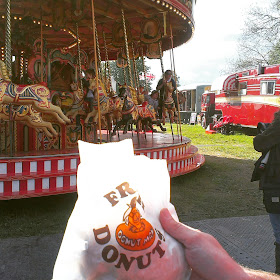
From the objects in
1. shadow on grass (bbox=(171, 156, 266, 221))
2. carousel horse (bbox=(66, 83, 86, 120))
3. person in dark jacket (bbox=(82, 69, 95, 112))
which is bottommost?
shadow on grass (bbox=(171, 156, 266, 221))

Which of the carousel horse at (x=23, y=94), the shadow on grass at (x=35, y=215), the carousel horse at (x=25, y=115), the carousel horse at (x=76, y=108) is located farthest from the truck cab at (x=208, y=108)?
the carousel horse at (x=23, y=94)

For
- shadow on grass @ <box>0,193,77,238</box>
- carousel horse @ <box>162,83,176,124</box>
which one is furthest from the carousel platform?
carousel horse @ <box>162,83,176,124</box>

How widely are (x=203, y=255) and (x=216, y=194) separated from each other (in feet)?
18.3

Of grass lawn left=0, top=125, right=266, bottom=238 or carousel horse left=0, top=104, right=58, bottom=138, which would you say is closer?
grass lawn left=0, top=125, right=266, bottom=238

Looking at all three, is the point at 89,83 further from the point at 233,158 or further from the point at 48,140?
the point at 233,158

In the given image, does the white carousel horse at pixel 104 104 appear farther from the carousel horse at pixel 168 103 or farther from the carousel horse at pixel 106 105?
the carousel horse at pixel 168 103

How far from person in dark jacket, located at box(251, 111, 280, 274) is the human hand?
220cm

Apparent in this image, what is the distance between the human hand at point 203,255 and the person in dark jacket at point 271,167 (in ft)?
7.23

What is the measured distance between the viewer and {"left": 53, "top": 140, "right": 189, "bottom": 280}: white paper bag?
949 mm

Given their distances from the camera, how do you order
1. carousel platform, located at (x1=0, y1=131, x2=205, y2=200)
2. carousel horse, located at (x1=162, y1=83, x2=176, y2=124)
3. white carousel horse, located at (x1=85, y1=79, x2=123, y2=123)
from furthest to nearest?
carousel horse, located at (x1=162, y1=83, x2=176, y2=124) < white carousel horse, located at (x1=85, y1=79, x2=123, y2=123) < carousel platform, located at (x1=0, y1=131, x2=205, y2=200)

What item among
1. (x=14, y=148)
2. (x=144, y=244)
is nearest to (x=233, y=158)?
(x=14, y=148)

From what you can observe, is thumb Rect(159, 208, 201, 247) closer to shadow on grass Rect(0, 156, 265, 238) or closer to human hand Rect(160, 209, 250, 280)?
human hand Rect(160, 209, 250, 280)

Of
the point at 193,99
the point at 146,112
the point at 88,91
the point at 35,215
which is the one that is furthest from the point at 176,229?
the point at 193,99

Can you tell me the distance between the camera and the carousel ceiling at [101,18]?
25.0 ft
